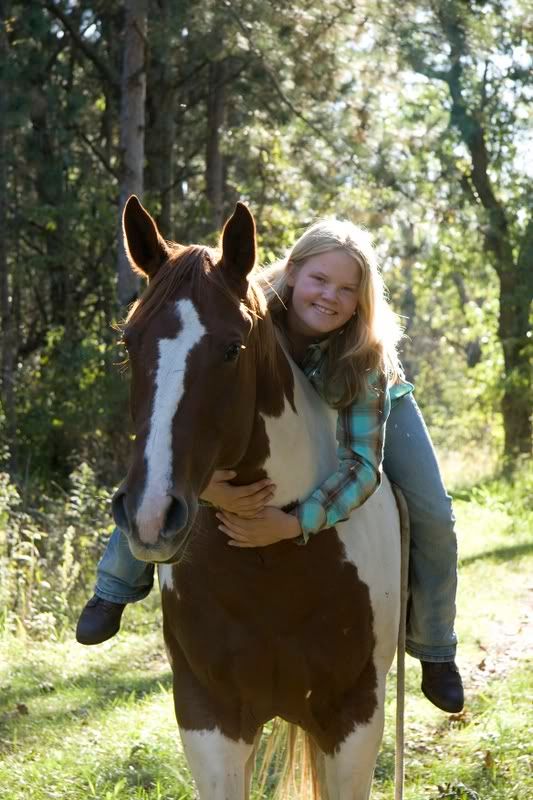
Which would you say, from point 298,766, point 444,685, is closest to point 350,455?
point 444,685

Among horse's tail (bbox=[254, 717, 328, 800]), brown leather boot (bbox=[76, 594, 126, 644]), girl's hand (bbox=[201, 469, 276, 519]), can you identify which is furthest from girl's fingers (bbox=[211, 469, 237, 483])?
horse's tail (bbox=[254, 717, 328, 800])

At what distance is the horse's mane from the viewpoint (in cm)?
257

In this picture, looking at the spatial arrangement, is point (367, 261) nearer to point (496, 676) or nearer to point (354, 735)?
point (354, 735)

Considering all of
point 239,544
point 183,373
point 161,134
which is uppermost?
point 161,134

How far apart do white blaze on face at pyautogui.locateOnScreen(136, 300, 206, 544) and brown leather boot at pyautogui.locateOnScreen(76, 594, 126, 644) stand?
1549 mm

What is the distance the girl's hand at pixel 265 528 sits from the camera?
283cm

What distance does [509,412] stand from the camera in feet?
52.9

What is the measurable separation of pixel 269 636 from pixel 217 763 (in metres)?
0.41

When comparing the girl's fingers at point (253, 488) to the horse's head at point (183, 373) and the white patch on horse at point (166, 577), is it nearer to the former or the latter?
the horse's head at point (183, 373)

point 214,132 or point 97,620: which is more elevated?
point 214,132

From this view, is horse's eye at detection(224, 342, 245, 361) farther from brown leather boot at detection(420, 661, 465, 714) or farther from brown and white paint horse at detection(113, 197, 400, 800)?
brown leather boot at detection(420, 661, 465, 714)

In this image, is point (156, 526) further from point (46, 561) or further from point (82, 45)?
point (82, 45)

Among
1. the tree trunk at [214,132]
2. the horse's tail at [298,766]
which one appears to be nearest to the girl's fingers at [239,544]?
the horse's tail at [298,766]

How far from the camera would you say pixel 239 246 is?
2.73 m
